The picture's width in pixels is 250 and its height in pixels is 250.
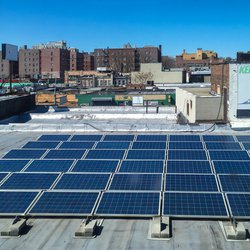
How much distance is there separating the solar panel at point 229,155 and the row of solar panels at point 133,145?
0.57 meters

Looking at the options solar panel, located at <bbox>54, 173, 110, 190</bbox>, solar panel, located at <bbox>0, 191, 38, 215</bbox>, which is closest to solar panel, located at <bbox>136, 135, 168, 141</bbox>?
solar panel, located at <bbox>54, 173, 110, 190</bbox>

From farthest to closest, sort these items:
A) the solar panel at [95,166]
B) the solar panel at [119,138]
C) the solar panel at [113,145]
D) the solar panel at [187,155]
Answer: the solar panel at [119,138], the solar panel at [113,145], the solar panel at [187,155], the solar panel at [95,166]

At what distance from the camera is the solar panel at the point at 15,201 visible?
36.0 ft

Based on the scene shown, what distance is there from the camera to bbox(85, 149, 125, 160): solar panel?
601 inches

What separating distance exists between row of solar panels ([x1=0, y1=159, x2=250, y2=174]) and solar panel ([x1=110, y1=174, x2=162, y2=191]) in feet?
1.59

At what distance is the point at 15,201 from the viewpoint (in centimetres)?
1150

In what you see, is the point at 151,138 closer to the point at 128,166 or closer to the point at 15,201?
the point at 128,166

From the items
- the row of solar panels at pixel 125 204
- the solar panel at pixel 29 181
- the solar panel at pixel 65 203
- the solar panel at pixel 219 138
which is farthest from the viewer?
the solar panel at pixel 219 138

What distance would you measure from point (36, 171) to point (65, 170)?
97 centimetres

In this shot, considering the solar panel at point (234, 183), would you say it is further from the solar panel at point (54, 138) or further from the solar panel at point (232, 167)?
the solar panel at point (54, 138)

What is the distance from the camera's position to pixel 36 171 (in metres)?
13.8

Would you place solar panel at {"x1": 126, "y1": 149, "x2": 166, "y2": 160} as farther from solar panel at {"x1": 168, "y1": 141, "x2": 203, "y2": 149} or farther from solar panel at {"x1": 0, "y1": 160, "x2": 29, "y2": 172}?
solar panel at {"x1": 0, "y1": 160, "x2": 29, "y2": 172}

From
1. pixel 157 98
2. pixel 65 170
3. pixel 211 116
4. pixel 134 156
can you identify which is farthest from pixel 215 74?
pixel 65 170

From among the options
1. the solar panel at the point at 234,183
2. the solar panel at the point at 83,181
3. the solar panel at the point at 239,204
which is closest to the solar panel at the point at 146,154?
the solar panel at the point at 83,181
